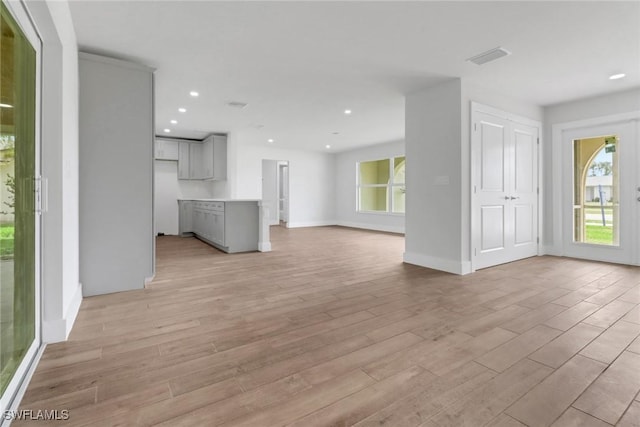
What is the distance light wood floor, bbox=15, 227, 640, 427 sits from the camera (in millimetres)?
1363

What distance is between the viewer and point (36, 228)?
190 centimetres

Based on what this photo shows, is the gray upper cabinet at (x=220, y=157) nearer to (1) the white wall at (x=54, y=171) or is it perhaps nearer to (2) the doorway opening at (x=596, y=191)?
(1) the white wall at (x=54, y=171)

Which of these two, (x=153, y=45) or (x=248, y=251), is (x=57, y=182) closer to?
(x=153, y=45)

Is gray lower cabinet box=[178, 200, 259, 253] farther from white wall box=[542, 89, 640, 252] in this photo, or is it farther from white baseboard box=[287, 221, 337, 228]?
white wall box=[542, 89, 640, 252]

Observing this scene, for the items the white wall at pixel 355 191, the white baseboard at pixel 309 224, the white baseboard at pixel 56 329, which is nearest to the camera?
the white baseboard at pixel 56 329

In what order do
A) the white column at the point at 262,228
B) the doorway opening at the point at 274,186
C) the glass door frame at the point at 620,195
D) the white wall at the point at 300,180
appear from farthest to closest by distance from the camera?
the doorway opening at the point at 274,186, the white wall at the point at 300,180, the white column at the point at 262,228, the glass door frame at the point at 620,195

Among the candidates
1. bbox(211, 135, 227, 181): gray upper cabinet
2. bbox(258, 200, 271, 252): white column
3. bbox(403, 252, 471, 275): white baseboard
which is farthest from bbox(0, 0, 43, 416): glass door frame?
bbox(211, 135, 227, 181): gray upper cabinet

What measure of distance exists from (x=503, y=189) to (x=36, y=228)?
4.97 metres

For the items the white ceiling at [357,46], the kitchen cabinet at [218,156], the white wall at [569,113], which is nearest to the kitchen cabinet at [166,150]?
the kitchen cabinet at [218,156]

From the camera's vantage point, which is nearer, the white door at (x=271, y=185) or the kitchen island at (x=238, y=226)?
the kitchen island at (x=238, y=226)

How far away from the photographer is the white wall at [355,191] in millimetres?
8406

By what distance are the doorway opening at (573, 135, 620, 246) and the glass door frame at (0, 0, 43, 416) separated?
632 cm

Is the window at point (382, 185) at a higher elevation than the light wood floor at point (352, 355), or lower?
higher

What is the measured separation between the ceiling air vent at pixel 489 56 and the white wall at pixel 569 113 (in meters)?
2.49
